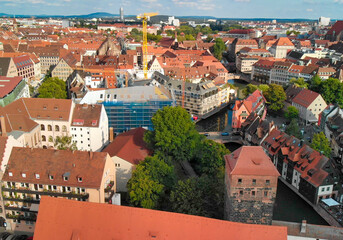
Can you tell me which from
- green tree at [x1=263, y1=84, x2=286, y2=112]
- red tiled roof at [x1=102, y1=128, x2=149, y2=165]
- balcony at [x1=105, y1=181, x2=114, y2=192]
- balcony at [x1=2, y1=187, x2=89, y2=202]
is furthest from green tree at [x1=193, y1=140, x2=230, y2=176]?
green tree at [x1=263, y1=84, x2=286, y2=112]

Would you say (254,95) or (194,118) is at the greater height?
(254,95)

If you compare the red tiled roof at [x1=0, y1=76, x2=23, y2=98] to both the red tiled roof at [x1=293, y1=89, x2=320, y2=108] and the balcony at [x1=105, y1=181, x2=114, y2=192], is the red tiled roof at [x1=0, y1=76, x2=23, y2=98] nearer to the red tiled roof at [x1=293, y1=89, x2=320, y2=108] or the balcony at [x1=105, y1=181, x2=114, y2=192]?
the balcony at [x1=105, y1=181, x2=114, y2=192]

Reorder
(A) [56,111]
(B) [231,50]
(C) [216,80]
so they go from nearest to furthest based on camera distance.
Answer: (A) [56,111] < (C) [216,80] < (B) [231,50]

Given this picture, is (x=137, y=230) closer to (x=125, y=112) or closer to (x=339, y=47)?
(x=125, y=112)

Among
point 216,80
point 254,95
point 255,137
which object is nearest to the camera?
point 255,137

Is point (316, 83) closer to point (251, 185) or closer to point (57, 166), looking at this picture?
point (251, 185)

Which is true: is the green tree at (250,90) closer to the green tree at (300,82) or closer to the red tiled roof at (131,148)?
the green tree at (300,82)

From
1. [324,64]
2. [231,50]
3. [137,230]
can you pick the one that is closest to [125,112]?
[137,230]
